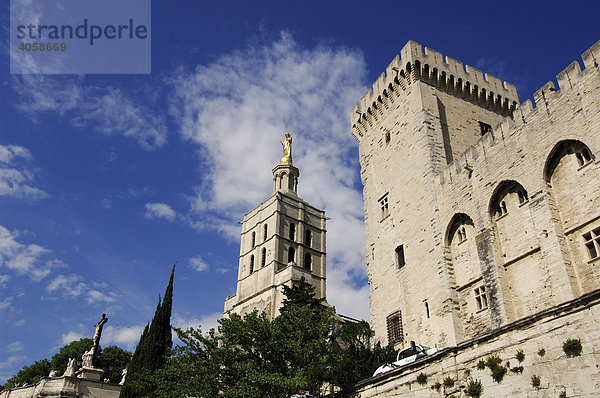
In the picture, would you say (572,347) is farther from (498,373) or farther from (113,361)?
(113,361)

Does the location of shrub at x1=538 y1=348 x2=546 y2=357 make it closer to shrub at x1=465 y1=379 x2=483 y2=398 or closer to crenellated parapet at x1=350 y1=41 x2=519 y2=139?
→ shrub at x1=465 y1=379 x2=483 y2=398

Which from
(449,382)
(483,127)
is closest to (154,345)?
(449,382)

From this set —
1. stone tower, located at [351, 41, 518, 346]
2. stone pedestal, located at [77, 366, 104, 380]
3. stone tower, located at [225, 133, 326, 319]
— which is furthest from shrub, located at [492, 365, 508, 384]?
stone tower, located at [225, 133, 326, 319]

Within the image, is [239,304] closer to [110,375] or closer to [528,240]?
[110,375]

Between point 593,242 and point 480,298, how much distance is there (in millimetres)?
4942

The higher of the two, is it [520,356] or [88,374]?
[88,374]

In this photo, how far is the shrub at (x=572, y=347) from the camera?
1068 cm

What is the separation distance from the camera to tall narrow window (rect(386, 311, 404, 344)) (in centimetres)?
2203

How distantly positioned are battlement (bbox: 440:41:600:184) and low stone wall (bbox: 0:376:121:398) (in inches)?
983

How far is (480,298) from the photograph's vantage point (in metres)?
18.9

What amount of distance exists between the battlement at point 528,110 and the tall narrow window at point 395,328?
663 centimetres

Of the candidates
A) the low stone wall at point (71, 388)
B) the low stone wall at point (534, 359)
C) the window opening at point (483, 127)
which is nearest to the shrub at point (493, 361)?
the low stone wall at point (534, 359)

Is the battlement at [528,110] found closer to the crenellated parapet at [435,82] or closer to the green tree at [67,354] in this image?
the crenellated parapet at [435,82]

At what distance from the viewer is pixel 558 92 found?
17188 millimetres
